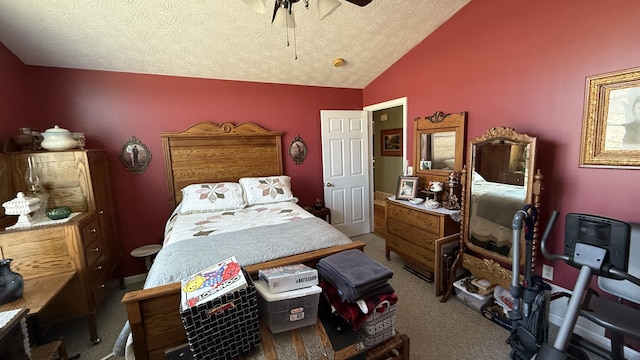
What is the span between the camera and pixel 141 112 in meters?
2.81

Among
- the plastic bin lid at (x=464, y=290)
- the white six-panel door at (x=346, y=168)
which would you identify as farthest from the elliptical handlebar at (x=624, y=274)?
the white six-panel door at (x=346, y=168)

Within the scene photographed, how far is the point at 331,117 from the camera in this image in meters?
3.71

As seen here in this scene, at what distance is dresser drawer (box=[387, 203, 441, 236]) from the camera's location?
249cm

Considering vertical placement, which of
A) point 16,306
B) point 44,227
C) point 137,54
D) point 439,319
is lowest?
point 439,319

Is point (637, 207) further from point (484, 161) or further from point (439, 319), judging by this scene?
point (439, 319)

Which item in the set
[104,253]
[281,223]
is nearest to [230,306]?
[281,223]

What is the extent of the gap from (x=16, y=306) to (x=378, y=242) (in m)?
3.46

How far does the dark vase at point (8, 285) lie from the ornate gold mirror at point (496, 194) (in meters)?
3.23

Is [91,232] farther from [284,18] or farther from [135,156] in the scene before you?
[284,18]

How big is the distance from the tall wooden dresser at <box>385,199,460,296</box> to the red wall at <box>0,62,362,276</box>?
1.60m

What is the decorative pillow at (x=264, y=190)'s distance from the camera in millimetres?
2914

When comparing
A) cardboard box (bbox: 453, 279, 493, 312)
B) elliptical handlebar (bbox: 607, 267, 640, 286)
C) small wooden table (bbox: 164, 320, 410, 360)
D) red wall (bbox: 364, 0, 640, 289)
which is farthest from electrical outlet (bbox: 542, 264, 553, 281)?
small wooden table (bbox: 164, 320, 410, 360)

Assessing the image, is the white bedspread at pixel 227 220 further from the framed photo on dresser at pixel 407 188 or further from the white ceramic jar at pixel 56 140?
the framed photo on dresser at pixel 407 188

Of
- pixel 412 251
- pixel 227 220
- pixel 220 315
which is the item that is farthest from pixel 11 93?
pixel 412 251
